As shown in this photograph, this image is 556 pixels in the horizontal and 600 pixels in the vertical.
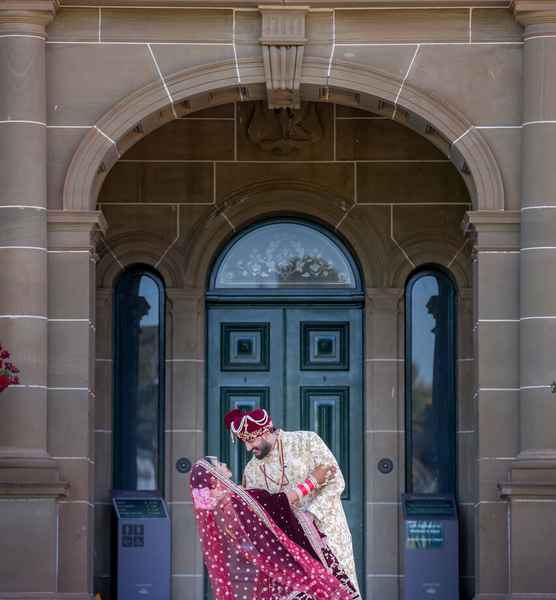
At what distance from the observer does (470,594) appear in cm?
1725

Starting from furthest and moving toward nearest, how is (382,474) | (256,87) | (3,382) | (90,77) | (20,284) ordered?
1. (382,474)
2. (256,87)
3. (90,77)
4. (20,284)
5. (3,382)

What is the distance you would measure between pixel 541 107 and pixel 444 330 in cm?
294

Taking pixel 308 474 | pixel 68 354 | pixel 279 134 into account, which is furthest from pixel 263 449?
pixel 279 134

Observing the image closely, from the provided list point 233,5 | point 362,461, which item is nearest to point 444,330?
point 362,461

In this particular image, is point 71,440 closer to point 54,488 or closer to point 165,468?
point 54,488

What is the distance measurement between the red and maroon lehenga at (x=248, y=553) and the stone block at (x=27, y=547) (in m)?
2.27

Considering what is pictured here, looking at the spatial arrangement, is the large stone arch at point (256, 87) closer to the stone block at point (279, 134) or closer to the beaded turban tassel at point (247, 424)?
the stone block at point (279, 134)

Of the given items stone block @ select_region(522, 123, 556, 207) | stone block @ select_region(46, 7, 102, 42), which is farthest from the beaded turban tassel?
stone block @ select_region(46, 7, 102, 42)

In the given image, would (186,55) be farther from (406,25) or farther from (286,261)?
(286,261)

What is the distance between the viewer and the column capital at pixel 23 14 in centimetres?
1550

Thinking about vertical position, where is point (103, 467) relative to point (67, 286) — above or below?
below

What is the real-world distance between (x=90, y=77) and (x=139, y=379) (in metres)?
3.13

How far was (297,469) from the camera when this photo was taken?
44.4 ft

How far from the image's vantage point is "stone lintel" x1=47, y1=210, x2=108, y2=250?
51.0 ft
